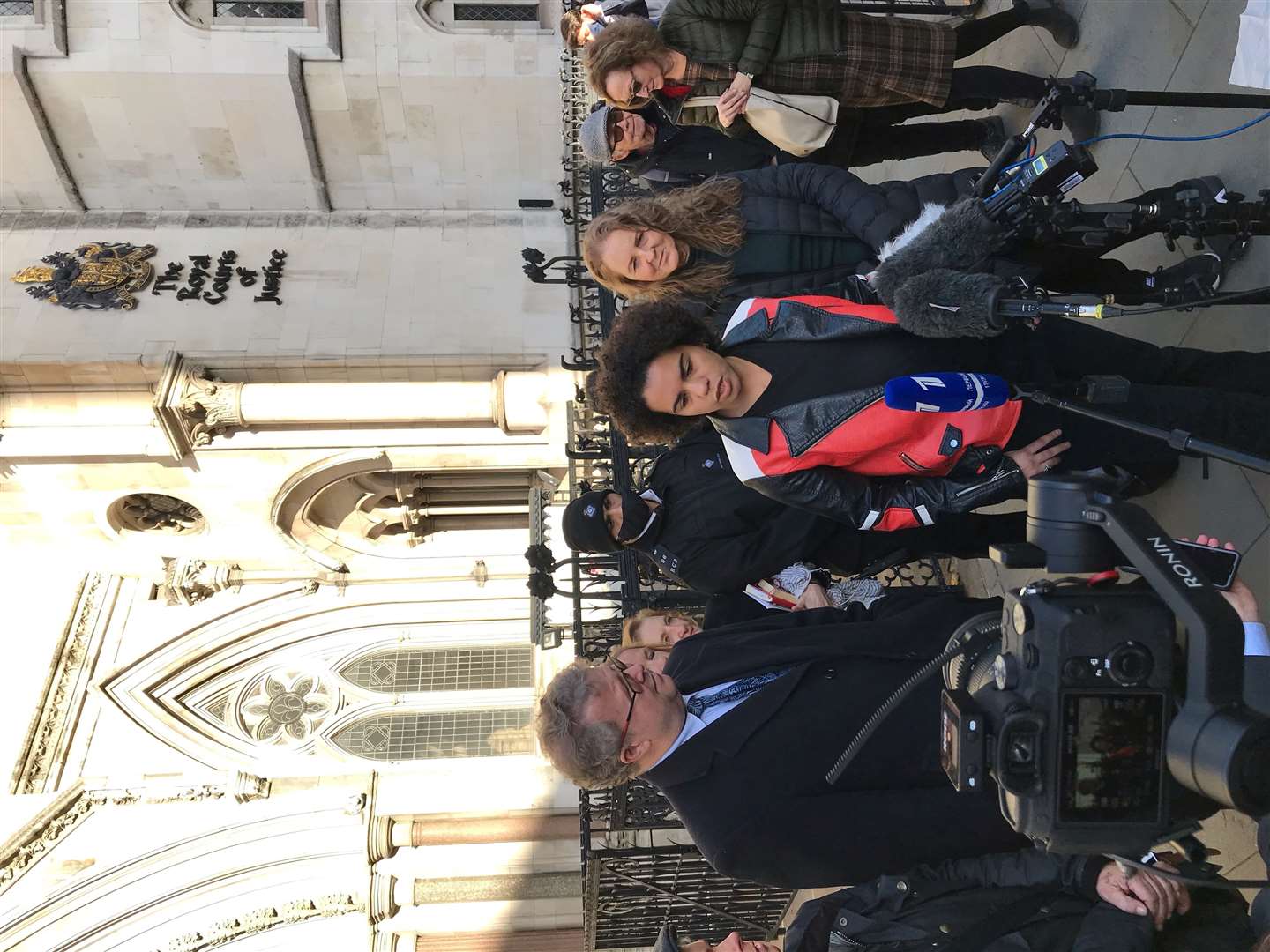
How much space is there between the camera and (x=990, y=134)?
5320 millimetres

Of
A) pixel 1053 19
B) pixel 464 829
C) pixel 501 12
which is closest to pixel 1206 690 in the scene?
pixel 1053 19

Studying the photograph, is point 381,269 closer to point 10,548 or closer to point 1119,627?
point 10,548

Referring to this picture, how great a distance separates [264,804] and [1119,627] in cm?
875

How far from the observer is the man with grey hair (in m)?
2.76

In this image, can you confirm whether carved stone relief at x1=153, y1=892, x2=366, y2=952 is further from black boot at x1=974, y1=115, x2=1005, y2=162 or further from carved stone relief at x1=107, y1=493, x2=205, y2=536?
black boot at x1=974, y1=115, x2=1005, y2=162

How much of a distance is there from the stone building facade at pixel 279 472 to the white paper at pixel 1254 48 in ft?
19.9

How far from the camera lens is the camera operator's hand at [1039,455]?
3260 mm

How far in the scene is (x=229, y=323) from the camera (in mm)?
9039

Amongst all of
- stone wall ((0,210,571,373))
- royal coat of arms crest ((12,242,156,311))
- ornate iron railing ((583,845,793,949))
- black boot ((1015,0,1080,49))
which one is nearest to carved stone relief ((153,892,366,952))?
ornate iron railing ((583,845,793,949))

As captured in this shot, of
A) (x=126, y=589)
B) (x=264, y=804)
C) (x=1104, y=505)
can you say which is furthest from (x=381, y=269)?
(x=1104, y=505)

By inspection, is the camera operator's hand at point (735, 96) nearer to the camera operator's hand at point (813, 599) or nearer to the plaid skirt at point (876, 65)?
the plaid skirt at point (876, 65)

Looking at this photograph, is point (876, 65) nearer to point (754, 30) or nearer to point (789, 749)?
point (754, 30)

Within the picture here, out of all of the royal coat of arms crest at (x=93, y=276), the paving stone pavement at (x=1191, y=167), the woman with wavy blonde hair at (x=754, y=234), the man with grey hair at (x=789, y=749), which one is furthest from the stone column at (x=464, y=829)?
the woman with wavy blonde hair at (x=754, y=234)

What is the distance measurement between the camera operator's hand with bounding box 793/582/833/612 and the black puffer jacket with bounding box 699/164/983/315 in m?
1.27
